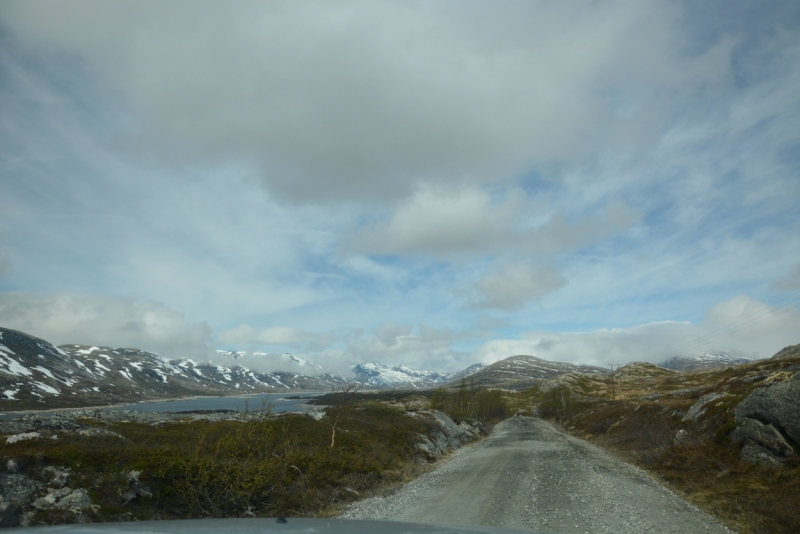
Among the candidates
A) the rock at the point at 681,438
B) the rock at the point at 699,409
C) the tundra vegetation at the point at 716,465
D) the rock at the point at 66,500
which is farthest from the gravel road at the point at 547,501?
the rock at the point at 66,500

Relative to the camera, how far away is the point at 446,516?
12.5m

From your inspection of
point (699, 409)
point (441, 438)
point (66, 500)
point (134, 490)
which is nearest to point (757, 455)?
point (699, 409)

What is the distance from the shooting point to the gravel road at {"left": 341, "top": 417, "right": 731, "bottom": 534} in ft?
37.4

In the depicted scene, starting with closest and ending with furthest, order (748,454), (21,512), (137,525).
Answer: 1. (137,525)
2. (21,512)
3. (748,454)

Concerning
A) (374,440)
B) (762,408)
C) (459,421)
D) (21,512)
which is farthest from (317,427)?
(459,421)

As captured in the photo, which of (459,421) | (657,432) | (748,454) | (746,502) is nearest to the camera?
(746,502)

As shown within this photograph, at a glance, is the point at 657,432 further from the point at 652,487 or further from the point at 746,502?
the point at 746,502

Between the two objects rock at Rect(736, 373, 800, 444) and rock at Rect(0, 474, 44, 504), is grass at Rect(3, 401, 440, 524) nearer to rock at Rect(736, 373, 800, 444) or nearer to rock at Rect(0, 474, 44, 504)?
rock at Rect(0, 474, 44, 504)

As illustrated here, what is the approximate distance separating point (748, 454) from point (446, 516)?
1174 centimetres

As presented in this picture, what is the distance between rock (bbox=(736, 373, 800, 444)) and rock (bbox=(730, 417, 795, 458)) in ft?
0.72

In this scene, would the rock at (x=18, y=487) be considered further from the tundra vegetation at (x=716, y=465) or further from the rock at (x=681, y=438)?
the rock at (x=681, y=438)

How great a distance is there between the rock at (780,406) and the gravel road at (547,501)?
4477mm

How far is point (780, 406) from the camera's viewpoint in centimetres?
1510

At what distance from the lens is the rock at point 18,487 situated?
1040cm
